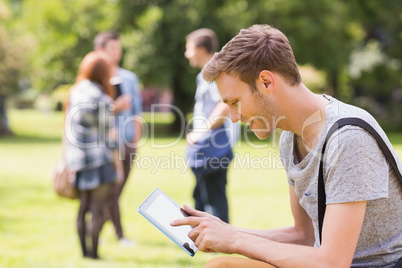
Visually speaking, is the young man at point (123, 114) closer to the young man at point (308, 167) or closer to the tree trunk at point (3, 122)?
the young man at point (308, 167)

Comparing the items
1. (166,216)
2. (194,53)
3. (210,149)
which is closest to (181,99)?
(194,53)

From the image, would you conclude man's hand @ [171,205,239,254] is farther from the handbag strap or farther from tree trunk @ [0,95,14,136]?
tree trunk @ [0,95,14,136]

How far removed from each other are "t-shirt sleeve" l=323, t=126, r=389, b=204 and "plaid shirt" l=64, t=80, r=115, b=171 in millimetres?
3550

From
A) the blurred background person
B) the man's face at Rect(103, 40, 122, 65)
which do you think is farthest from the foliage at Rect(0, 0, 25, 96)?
the blurred background person

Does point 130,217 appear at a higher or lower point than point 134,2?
lower

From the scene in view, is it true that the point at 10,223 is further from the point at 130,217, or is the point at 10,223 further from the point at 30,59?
the point at 30,59

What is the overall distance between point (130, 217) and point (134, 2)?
1679 centimetres

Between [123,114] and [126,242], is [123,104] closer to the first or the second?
[123,114]

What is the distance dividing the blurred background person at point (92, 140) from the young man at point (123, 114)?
0.67 metres

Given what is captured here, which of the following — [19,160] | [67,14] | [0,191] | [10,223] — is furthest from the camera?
[67,14]

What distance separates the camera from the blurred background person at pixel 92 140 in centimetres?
521

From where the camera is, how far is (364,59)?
90.7 ft

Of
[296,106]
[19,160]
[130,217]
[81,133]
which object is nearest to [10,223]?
[130,217]

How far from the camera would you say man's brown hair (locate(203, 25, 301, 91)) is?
2.12m
